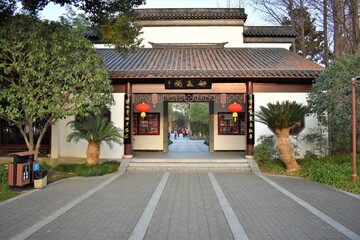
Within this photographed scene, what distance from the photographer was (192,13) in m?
17.5

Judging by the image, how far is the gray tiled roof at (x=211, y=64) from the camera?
11469mm

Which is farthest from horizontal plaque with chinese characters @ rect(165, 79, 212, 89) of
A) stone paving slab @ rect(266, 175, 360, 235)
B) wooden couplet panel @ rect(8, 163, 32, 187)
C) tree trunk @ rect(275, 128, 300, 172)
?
wooden couplet panel @ rect(8, 163, 32, 187)

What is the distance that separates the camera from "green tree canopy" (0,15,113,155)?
816cm

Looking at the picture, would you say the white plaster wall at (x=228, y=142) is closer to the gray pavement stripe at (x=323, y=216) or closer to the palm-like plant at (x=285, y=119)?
the palm-like plant at (x=285, y=119)

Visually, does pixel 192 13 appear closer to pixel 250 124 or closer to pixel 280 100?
pixel 280 100

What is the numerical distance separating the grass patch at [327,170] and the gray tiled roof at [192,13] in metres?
9.76

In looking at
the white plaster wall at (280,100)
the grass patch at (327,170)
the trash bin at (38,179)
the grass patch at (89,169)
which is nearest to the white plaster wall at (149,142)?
the grass patch at (89,169)

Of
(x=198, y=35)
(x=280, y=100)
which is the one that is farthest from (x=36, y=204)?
(x=198, y=35)

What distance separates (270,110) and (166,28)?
32.6ft

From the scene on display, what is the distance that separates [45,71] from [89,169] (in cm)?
346

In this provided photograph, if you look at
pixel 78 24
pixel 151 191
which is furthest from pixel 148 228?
pixel 78 24

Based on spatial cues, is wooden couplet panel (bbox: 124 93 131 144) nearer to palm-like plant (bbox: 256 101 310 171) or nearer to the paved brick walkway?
the paved brick walkway

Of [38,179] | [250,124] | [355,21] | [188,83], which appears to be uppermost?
[355,21]

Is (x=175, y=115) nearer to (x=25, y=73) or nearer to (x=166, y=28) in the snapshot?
(x=166, y=28)
